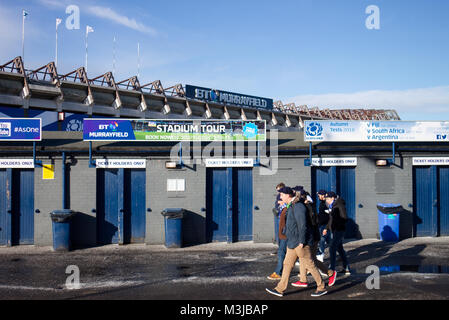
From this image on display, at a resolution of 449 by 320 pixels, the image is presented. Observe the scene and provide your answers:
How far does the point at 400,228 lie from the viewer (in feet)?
39.5

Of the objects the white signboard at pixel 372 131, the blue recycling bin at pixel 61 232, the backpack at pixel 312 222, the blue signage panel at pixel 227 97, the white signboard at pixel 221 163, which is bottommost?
the blue recycling bin at pixel 61 232

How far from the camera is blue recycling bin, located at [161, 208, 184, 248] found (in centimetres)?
1098

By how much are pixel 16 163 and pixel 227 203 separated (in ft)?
21.5

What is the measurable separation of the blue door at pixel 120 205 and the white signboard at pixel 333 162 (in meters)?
5.51

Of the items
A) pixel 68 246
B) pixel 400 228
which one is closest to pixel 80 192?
pixel 68 246

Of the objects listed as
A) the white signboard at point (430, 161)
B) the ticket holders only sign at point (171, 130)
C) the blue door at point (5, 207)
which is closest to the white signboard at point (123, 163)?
the ticket holders only sign at point (171, 130)

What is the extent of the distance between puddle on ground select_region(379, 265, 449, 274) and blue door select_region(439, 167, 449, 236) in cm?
428

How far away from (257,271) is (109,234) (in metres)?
5.38

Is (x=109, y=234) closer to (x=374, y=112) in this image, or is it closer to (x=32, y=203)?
(x=32, y=203)

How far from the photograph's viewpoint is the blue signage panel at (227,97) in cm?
4266

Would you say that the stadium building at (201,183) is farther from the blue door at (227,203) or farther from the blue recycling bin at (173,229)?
the blue recycling bin at (173,229)

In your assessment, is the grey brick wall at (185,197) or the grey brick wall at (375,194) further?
the grey brick wall at (375,194)

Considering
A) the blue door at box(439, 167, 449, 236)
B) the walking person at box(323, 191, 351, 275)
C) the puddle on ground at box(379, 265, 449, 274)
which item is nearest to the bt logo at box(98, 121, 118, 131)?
the walking person at box(323, 191, 351, 275)

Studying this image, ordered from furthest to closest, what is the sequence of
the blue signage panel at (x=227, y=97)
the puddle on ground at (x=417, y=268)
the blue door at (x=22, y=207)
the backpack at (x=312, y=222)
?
the blue signage panel at (x=227, y=97) < the blue door at (x=22, y=207) < the puddle on ground at (x=417, y=268) < the backpack at (x=312, y=222)
